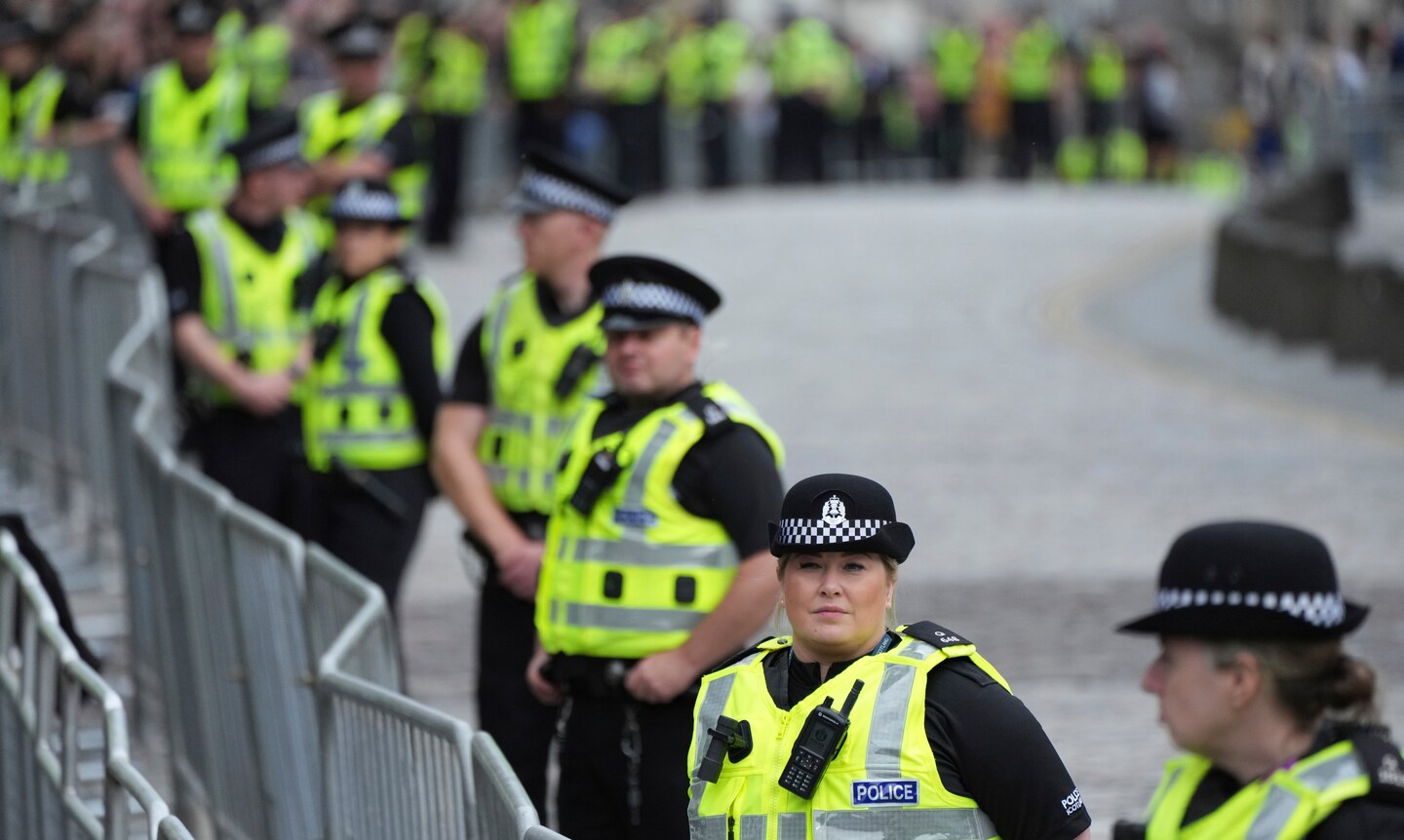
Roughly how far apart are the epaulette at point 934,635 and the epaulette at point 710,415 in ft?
5.12

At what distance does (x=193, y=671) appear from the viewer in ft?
25.0

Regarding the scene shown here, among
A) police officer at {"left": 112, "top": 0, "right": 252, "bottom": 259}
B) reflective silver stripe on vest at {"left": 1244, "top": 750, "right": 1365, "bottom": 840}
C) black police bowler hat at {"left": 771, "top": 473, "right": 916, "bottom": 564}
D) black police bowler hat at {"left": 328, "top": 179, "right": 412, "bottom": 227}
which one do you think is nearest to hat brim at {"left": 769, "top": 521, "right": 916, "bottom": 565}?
black police bowler hat at {"left": 771, "top": 473, "right": 916, "bottom": 564}

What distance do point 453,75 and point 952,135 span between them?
1582 centimetres

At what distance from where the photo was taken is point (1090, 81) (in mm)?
39750

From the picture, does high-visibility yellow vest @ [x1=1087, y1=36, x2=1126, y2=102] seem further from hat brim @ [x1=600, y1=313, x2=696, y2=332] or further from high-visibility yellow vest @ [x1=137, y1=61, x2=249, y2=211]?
hat brim @ [x1=600, y1=313, x2=696, y2=332]

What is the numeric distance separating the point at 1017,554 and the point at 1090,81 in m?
28.7

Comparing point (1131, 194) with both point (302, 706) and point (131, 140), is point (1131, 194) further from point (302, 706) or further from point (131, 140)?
point (302, 706)

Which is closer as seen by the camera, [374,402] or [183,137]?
[374,402]

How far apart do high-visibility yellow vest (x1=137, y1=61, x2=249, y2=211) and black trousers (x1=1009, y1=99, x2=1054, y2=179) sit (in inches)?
1001

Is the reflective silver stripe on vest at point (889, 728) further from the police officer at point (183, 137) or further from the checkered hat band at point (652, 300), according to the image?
the police officer at point (183, 137)

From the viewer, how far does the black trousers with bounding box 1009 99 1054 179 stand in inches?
1511

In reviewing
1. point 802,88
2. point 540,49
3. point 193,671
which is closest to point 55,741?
point 193,671

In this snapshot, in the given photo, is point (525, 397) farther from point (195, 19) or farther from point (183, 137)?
point (183, 137)

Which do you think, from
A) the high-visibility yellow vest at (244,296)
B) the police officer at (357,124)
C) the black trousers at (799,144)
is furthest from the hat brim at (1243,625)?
the black trousers at (799,144)
